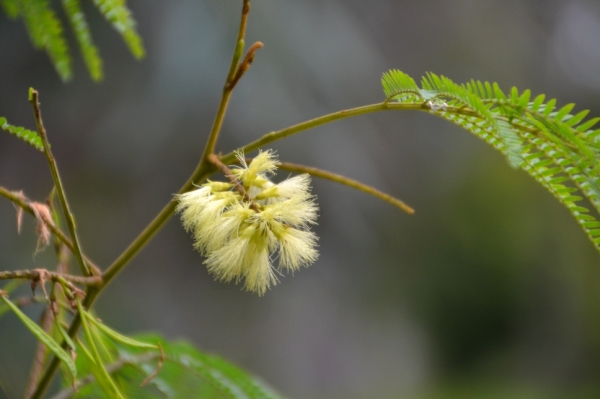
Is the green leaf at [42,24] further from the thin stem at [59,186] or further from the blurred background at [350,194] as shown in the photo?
the blurred background at [350,194]

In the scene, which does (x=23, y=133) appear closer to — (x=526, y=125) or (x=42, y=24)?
(x=42, y=24)

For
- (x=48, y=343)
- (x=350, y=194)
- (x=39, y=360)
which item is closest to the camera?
(x=48, y=343)

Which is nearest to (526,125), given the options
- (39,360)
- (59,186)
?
(59,186)

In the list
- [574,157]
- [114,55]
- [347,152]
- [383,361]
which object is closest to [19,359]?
[574,157]

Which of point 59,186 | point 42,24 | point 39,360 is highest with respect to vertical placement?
point 42,24

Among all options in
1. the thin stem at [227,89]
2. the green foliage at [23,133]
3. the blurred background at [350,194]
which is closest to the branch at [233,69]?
the thin stem at [227,89]

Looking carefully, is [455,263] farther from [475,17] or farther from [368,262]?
[475,17]

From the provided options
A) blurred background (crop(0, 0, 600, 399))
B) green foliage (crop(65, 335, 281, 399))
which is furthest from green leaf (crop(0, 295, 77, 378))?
blurred background (crop(0, 0, 600, 399))
